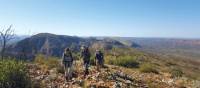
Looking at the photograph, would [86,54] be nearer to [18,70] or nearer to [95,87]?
[95,87]

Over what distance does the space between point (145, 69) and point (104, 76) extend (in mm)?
8322

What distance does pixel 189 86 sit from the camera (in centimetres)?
2097

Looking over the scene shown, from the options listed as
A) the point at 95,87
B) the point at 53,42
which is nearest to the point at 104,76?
the point at 95,87

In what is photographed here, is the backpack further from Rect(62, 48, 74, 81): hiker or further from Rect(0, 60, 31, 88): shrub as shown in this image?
Rect(0, 60, 31, 88): shrub

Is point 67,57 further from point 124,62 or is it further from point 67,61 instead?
point 124,62

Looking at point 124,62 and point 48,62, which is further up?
point 48,62

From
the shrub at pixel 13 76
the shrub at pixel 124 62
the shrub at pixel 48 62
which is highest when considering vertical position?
the shrub at pixel 13 76

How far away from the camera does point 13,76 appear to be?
45.3ft

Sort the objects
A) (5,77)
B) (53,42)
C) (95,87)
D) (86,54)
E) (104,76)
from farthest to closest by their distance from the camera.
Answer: (53,42)
(86,54)
(104,76)
(95,87)
(5,77)

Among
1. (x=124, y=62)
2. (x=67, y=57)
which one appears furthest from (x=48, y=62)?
(x=124, y=62)

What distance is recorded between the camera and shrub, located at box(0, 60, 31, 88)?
534 inches

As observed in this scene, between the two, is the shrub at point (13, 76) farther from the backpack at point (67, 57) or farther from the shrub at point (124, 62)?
the shrub at point (124, 62)

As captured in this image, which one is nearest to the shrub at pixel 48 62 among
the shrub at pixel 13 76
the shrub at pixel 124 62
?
the shrub at pixel 124 62

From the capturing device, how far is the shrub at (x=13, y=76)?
13.6 metres
